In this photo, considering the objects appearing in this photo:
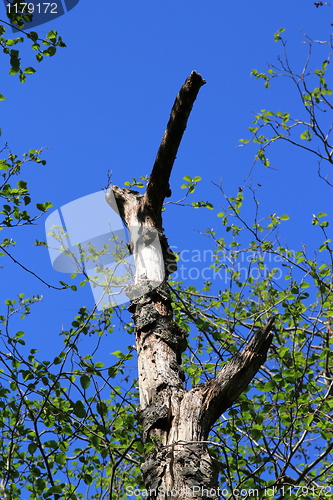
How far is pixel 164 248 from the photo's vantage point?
3.74m

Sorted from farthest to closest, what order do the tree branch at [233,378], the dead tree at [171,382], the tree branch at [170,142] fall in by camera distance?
the tree branch at [170,142] < the tree branch at [233,378] < the dead tree at [171,382]

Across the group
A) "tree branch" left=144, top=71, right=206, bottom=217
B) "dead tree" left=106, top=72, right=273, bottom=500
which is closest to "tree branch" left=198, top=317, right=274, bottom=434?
"dead tree" left=106, top=72, right=273, bottom=500

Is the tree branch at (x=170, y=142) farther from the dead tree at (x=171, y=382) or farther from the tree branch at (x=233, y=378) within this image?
the tree branch at (x=233, y=378)

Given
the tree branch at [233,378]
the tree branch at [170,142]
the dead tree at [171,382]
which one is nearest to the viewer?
the dead tree at [171,382]

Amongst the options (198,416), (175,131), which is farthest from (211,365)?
(175,131)

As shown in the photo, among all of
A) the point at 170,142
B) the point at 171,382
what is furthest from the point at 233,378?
the point at 170,142

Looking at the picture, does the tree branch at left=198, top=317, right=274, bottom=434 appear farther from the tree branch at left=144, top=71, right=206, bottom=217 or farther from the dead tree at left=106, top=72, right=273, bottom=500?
the tree branch at left=144, top=71, right=206, bottom=217

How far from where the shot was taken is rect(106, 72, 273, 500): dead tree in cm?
224

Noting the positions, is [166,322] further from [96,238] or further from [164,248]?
[96,238]

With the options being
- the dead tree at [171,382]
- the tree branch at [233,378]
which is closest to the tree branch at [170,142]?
the dead tree at [171,382]

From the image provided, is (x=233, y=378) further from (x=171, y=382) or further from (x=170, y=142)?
(x=170, y=142)

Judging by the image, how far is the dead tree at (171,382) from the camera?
2.24 meters

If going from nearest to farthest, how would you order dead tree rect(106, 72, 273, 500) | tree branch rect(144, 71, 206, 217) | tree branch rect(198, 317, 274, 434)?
dead tree rect(106, 72, 273, 500)
tree branch rect(198, 317, 274, 434)
tree branch rect(144, 71, 206, 217)

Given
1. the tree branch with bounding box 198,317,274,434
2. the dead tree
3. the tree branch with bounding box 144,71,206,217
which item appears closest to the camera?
the dead tree
